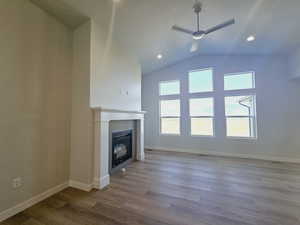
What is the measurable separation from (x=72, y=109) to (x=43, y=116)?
1.66 feet

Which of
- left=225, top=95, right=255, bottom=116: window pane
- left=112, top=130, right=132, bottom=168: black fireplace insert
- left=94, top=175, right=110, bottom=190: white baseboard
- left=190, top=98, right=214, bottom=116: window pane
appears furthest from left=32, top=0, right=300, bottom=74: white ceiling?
left=94, top=175, right=110, bottom=190: white baseboard

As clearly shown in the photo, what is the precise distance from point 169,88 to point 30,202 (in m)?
5.04

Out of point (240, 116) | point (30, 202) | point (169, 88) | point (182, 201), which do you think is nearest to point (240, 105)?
point (240, 116)

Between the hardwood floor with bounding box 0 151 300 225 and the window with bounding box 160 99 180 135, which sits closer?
the hardwood floor with bounding box 0 151 300 225

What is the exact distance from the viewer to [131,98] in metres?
3.95

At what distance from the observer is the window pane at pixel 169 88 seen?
18.6 ft

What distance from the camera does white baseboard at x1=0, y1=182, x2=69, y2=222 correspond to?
183cm

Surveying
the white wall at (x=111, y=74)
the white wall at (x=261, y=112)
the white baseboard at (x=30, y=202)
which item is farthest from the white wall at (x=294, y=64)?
the white baseboard at (x=30, y=202)

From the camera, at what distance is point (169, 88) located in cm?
582

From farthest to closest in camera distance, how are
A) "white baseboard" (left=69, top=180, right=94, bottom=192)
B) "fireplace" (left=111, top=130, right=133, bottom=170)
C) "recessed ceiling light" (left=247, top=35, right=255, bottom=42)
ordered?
"recessed ceiling light" (left=247, top=35, right=255, bottom=42) < "fireplace" (left=111, top=130, right=133, bottom=170) < "white baseboard" (left=69, top=180, right=94, bottom=192)

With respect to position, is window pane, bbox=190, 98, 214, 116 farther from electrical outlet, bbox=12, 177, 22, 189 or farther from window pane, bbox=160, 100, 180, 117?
electrical outlet, bbox=12, 177, 22, 189

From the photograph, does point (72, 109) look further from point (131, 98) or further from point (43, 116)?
point (131, 98)

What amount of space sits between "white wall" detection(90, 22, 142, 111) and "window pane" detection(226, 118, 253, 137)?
3231 mm

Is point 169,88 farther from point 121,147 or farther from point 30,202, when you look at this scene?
point 30,202
